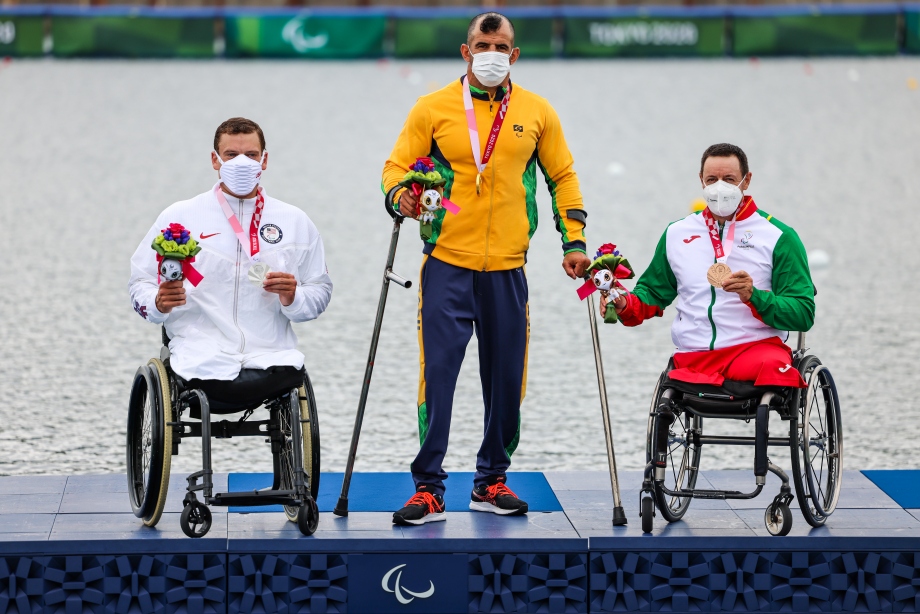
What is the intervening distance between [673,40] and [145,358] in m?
16.3

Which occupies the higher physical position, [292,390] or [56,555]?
[292,390]

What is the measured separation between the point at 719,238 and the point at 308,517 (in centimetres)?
159

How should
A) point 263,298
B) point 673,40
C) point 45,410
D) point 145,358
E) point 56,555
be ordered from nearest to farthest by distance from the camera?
point 56,555
point 263,298
point 45,410
point 145,358
point 673,40

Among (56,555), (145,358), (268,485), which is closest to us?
(56,555)

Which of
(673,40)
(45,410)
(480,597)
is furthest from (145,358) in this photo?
(673,40)

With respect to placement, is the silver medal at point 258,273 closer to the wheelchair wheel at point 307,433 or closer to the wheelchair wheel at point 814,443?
the wheelchair wheel at point 307,433

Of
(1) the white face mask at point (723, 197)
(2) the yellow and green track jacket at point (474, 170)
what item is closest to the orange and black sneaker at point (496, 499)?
(2) the yellow and green track jacket at point (474, 170)

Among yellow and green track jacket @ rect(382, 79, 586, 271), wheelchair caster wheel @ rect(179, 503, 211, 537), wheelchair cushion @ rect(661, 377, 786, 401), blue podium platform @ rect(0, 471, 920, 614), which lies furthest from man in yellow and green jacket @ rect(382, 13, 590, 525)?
wheelchair caster wheel @ rect(179, 503, 211, 537)

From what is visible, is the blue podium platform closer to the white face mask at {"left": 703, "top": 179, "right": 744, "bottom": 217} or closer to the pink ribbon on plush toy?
the pink ribbon on plush toy

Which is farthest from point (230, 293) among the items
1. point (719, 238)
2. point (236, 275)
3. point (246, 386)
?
point (719, 238)

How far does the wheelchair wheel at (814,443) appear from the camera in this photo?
432cm

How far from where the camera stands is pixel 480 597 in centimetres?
426

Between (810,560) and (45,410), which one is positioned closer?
(810,560)

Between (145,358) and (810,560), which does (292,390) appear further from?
(145,358)
